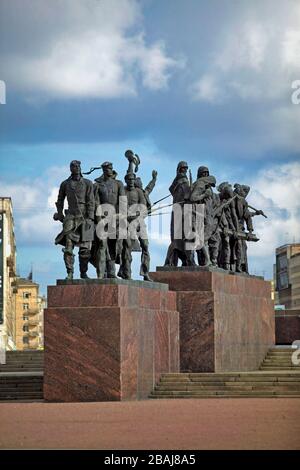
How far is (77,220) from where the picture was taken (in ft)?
89.0

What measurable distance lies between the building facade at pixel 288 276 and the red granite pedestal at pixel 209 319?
272 feet

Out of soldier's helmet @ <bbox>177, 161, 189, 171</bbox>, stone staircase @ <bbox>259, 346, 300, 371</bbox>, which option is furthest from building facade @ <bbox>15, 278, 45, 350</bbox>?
soldier's helmet @ <bbox>177, 161, 189, 171</bbox>

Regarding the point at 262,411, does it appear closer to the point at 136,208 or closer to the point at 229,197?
the point at 136,208

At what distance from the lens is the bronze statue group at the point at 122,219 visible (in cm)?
2719

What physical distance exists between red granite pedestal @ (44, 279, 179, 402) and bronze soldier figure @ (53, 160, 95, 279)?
112cm

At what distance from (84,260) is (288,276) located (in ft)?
329

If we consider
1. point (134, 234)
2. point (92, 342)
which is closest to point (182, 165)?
point (134, 234)

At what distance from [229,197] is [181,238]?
16.7ft

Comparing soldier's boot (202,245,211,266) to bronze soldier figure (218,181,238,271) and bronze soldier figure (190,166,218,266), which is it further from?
bronze soldier figure (218,181,238,271)

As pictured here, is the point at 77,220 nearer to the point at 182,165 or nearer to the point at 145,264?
the point at 145,264

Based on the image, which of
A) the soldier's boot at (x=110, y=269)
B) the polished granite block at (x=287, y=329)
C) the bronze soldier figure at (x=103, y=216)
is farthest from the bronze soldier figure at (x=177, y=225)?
the polished granite block at (x=287, y=329)

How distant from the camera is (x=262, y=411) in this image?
2194 cm

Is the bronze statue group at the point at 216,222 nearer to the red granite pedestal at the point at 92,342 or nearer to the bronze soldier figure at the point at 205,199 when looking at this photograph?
the bronze soldier figure at the point at 205,199
